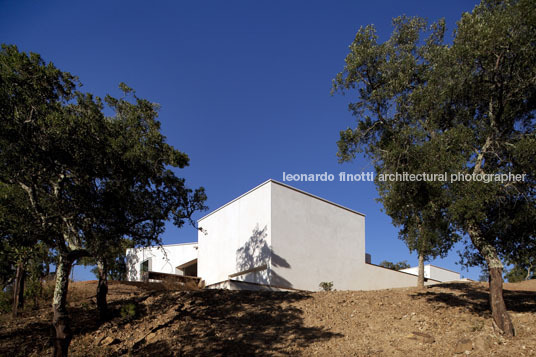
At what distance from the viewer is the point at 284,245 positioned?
21.1 meters

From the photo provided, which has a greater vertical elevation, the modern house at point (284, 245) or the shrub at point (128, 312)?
the modern house at point (284, 245)

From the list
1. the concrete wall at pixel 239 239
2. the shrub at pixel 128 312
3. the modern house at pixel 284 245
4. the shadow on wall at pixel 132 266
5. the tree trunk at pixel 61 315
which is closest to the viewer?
the tree trunk at pixel 61 315

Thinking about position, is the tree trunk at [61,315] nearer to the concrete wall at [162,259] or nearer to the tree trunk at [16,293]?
the tree trunk at [16,293]

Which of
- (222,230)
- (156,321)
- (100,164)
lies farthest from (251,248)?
(100,164)

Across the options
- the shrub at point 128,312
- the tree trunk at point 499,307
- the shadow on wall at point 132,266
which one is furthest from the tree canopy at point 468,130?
the shadow on wall at point 132,266

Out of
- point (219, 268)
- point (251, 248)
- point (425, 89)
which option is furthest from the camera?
point (219, 268)

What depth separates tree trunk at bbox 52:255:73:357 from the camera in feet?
32.6

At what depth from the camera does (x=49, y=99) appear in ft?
35.3

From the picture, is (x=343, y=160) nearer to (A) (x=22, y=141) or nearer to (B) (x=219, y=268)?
(A) (x=22, y=141)

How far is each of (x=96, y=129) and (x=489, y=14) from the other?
12.8m

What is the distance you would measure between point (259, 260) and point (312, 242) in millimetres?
3936

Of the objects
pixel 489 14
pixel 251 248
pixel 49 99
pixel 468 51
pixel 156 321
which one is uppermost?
pixel 489 14

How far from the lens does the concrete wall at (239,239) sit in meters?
21.1

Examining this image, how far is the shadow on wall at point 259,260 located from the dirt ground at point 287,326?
182 inches
